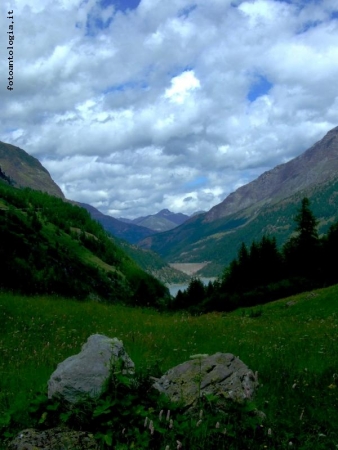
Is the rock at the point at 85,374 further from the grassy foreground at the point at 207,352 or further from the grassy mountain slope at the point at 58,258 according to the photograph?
the grassy mountain slope at the point at 58,258

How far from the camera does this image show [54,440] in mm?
5578

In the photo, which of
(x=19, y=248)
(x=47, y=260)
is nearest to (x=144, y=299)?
(x=47, y=260)

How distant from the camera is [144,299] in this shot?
78.4 meters

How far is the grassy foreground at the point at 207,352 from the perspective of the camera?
21.4 feet

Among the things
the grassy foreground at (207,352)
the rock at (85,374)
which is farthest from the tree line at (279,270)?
the rock at (85,374)

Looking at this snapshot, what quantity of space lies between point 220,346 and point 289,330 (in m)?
5.56

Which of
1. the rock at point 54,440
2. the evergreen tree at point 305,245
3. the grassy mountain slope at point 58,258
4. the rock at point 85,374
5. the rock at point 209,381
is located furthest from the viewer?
the evergreen tree at point 305,245

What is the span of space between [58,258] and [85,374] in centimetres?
6294

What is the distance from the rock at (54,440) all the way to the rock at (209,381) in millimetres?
1642

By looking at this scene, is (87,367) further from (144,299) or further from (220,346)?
(144,299)

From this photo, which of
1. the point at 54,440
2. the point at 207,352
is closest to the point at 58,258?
the point at 207,352

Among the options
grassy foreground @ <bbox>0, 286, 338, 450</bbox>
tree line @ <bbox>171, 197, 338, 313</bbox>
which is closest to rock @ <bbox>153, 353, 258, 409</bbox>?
grassy foreground @ <bbox>0, 286, 338, 450</bbox>

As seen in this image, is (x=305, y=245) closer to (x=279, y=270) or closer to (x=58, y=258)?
(x=279, y=270)

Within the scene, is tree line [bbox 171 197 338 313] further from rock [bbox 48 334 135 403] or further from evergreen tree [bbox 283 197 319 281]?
rock [bbox 48 334 135 403]
